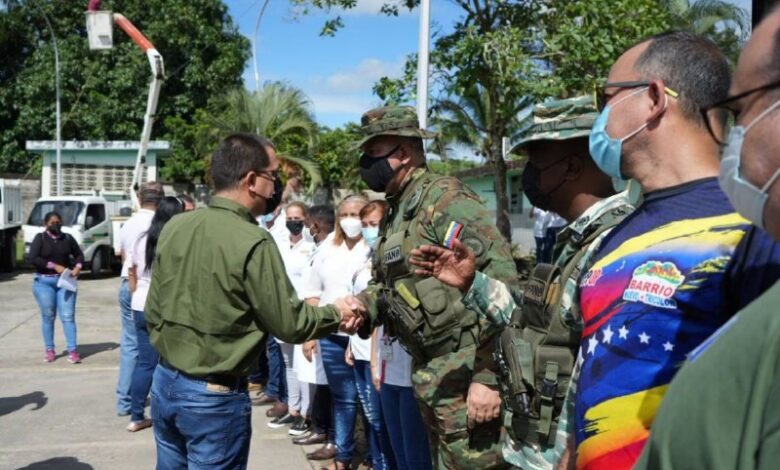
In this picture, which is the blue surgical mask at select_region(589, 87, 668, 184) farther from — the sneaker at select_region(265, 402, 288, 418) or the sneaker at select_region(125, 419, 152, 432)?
the sneaker at select_region(125, 419, 152, 432)

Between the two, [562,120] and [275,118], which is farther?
[275,118]

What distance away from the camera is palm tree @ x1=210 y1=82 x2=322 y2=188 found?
21.7 metres

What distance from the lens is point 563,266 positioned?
250 centimetres

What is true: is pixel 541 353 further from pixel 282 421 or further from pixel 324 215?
pixel 282 421

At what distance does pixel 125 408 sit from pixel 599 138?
6463mm

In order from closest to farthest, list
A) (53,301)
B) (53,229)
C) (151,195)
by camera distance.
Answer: (151,195) → (53,301) → (53,229)

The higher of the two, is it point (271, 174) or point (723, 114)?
point (723, 114)

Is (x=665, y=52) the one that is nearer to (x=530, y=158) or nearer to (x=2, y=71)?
(x=530, y=158)

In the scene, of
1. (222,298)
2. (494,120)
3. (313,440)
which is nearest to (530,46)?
(494,120)

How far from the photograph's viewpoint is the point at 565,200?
2.72 m

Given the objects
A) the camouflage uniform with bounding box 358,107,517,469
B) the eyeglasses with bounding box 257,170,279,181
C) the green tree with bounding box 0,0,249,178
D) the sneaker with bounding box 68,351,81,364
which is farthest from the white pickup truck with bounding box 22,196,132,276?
the camouflage uniform with bounding box 358,107,517,469

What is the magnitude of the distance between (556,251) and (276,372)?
5.30 meters

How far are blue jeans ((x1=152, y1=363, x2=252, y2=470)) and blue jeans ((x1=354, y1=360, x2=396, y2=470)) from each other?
1651 mm

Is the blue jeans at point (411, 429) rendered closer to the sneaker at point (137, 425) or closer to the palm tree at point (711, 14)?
the sneaker at point (137, 425)
